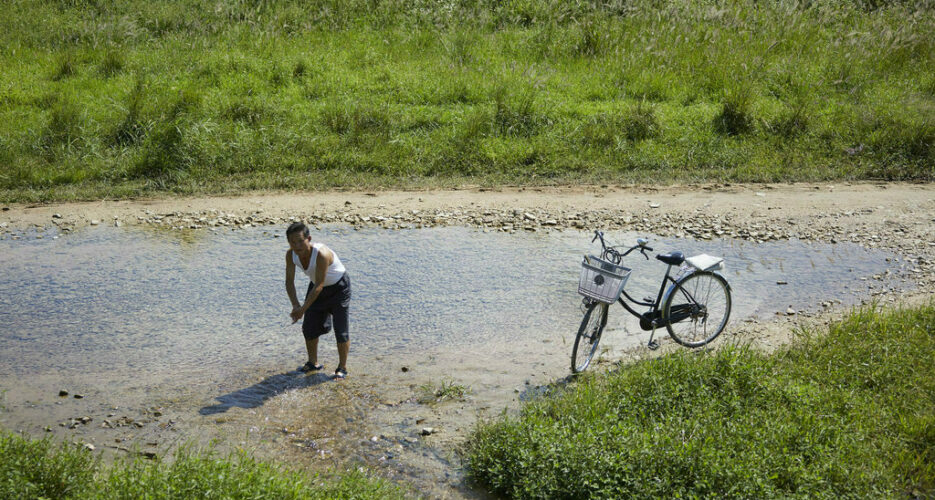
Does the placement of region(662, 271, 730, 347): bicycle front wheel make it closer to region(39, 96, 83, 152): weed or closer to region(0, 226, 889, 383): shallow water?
region(0, 226, 889, 383): shallow water

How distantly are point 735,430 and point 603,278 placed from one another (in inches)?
61.3

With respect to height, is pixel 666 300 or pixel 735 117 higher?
pixel 735 117

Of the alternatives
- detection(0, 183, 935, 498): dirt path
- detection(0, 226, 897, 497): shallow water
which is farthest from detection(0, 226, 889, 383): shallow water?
detection(0, 183, 935, 498): dirt path

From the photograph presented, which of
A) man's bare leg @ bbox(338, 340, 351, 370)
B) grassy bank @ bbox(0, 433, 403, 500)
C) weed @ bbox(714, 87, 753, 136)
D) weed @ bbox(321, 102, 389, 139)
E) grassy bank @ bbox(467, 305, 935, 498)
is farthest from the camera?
weed @ bbox(714, 87, 753, 136)

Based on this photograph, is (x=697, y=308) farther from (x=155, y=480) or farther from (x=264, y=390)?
(x=155, y=480)

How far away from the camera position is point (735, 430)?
5238mm

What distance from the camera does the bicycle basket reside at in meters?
6.10

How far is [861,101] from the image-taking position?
1437 centimetres

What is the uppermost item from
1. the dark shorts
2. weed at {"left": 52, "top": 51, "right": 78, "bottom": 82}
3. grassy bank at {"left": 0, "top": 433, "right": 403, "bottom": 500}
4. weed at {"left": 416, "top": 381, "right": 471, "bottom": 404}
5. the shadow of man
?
weed at {"left": 52, "top": 51, "right": 78, "bottom": 82}

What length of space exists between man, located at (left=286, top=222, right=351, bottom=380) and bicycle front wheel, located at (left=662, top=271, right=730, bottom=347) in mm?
2893

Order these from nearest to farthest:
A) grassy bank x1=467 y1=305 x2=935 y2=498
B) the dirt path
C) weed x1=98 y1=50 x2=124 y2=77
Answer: grassy bank x1=467 y1=305 x2=935 y2=498 < the dirt path < weed x1=98 y1=50 x2=124 y2=77

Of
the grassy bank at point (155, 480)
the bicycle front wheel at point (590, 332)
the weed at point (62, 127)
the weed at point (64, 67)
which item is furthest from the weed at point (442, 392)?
the weed at point (64, 67)

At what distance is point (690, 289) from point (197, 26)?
515 inches

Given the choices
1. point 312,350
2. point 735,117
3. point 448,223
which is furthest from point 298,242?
point 735,117
